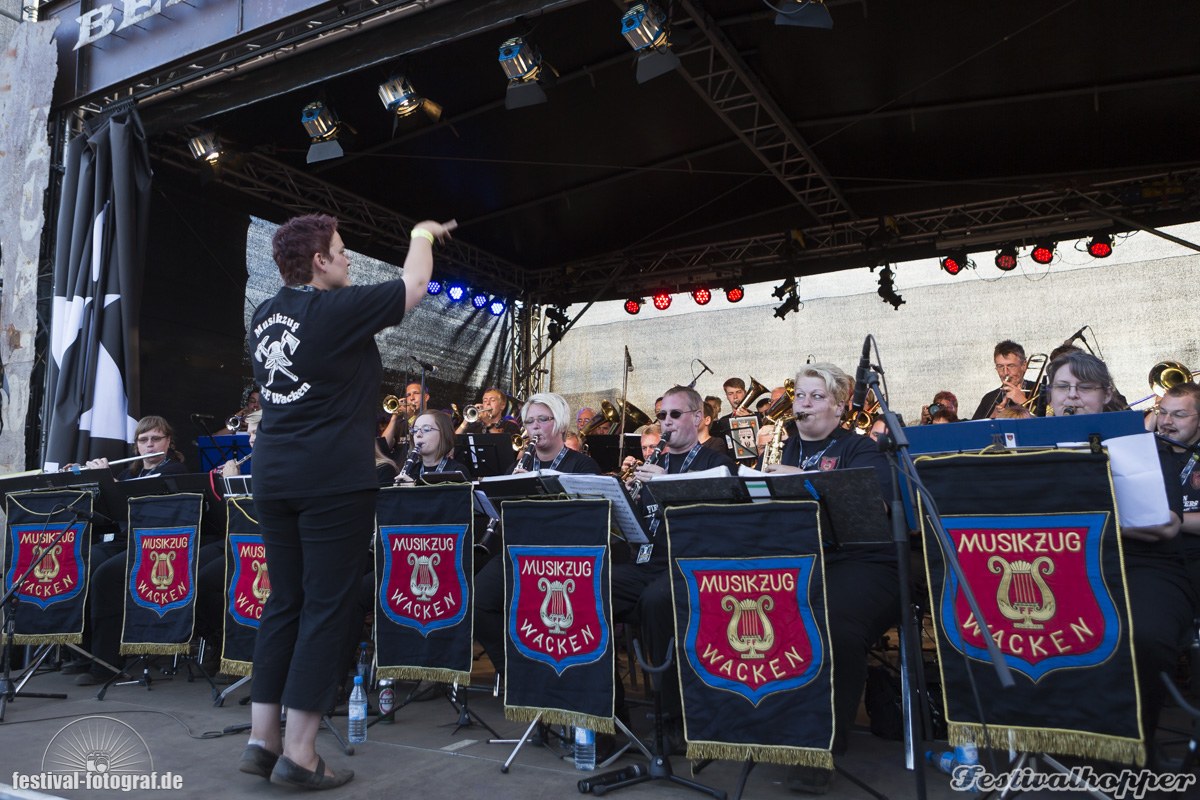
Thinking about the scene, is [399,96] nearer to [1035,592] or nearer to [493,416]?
[493,416]

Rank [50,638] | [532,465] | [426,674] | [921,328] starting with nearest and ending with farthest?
[426,674] < [50,638] < [532,465] < [921,328]

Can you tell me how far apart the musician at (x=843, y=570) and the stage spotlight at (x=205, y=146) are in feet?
18.0

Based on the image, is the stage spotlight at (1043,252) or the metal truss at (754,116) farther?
the stage spotlight at (1043,252)

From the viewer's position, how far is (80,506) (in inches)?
186

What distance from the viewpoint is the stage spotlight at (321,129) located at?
263 inches

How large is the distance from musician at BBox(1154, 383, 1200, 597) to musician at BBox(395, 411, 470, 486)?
3.46 m

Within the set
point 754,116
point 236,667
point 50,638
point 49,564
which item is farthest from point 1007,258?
point 50,638

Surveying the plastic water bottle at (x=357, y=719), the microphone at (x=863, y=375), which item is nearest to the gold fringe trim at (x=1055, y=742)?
the microphone at (x=863, y=375)

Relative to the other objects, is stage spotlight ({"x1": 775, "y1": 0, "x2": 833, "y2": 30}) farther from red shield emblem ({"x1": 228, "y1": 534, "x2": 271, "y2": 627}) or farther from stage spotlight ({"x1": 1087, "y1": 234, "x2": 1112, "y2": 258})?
stage spotlight ({"x1": 1087, "y1": 234, "x2": 1112, "y2": 258})

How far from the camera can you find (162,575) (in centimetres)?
457

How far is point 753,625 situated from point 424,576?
1659mm

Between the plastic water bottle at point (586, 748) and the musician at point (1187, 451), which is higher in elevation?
the musician at point (1187, 451)

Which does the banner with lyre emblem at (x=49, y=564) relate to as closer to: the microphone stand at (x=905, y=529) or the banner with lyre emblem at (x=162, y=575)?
the banner with lyre emblem at (x=162, y=575)

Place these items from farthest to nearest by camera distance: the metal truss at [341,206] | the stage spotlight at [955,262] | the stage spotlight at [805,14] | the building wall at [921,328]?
the stage spotlight at [955,262] → the building wall at [921,328] → the metal truss at [341,206] → the stage spotlight at [805,14]
